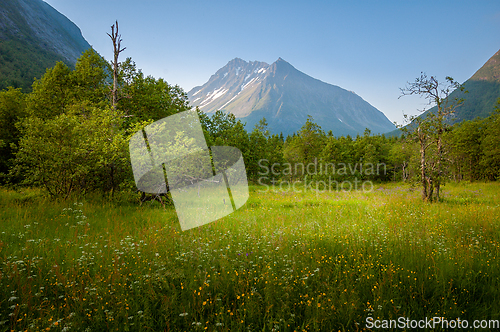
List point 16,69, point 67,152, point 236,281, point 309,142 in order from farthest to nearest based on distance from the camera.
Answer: point 16,69, point 309,142, point 67,152, point 236,281

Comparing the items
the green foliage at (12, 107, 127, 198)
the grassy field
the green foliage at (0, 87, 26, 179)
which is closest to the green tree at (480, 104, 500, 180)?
the grassy field

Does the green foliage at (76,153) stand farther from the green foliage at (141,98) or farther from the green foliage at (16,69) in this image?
the green foliage at (16,69)

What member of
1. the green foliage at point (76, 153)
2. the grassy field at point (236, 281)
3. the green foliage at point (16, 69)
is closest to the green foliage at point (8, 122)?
the green foliage at point (76, 153)

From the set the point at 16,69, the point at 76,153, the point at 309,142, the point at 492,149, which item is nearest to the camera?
the point at 76,153

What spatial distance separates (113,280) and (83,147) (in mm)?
7568

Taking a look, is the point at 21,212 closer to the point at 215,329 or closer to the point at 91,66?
the point at 215,329

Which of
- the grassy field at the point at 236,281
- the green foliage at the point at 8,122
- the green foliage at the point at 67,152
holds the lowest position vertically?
the grassy field at the point at 236,281

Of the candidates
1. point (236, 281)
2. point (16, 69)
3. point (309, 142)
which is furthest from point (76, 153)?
point (16, 69)

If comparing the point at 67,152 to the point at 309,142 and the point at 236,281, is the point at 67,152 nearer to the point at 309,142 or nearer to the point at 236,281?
the point at 236,281

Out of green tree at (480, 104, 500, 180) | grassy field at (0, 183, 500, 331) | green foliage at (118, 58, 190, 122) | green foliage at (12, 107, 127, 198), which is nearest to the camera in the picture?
grassy field at (0, 183, 500, 331)

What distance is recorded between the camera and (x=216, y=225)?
743 cm

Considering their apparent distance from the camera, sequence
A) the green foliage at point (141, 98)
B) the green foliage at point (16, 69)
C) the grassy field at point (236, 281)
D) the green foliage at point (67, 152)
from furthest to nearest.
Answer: the green foliage at point (16, 69), the green foliage at point (141, 98), the green foliage at point (67, 152), the grassy field at point (236, 281)

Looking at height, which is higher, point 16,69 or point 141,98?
point 16,69

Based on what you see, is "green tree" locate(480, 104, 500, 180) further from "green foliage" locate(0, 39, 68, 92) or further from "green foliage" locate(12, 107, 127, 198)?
"green foliage" locate(0, 39, 68, 92)
